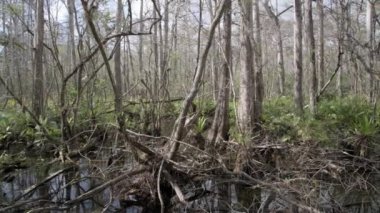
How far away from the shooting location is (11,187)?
23.1 ft

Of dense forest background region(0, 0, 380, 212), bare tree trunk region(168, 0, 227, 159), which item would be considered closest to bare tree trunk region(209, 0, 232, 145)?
dense forest background region(0, 0, 380, 212)

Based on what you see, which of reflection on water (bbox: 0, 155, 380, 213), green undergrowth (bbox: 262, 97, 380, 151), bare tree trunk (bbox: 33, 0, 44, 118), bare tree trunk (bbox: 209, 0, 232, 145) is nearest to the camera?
Result: reflection on water (bbox: 0, 155, 380, 213)

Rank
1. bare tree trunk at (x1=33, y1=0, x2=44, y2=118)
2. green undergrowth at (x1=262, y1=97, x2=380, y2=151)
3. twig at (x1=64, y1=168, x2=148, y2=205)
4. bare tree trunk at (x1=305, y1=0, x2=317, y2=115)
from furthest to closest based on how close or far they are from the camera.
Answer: bare tree trunk at (x1=33, y1=0, x2=44, y2=118)
bare tree trunk at (x1=305, y1=0, x2=317, y2=115)
green undergrowth at (x1=262, y1=97, x2=380, y2=151)
twig at (x1=64, y1=168, x2=148, y2=205)

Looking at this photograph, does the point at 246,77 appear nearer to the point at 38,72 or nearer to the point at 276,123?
the point at 276,123

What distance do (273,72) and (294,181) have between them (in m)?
17.3

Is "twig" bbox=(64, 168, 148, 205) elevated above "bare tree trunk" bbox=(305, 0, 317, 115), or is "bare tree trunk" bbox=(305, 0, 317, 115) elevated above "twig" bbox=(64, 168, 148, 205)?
"bare tree trunk" bbox=(305, 0, 317, 115)

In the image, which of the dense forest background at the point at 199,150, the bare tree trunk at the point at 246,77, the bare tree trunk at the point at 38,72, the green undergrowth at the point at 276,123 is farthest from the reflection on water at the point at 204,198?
the bare tree trunk at the point at 38,72

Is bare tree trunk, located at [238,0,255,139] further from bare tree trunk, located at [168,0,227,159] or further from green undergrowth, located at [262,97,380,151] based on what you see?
bare tree trunk, located at [168,0,227,159]

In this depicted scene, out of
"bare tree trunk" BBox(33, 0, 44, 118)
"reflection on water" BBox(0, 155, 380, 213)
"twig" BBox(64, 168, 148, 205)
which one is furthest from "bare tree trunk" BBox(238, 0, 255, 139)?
"bare tree trunk" BBox(33, 0, 44, 118)

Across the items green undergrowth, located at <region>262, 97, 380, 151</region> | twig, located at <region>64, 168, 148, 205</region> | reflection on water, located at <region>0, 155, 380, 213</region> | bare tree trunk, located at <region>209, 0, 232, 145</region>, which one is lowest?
reflection on water, located at <region>0, 155, 380, 213</region>

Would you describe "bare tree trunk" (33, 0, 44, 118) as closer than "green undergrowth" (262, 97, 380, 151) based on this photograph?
No

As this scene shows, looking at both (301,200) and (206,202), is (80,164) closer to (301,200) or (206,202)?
(206,202)

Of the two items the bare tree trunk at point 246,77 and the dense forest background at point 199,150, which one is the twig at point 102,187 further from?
the bare tree trunk at point 246,77

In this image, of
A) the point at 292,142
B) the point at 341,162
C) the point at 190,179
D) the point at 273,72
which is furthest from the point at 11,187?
the point at 273,72
